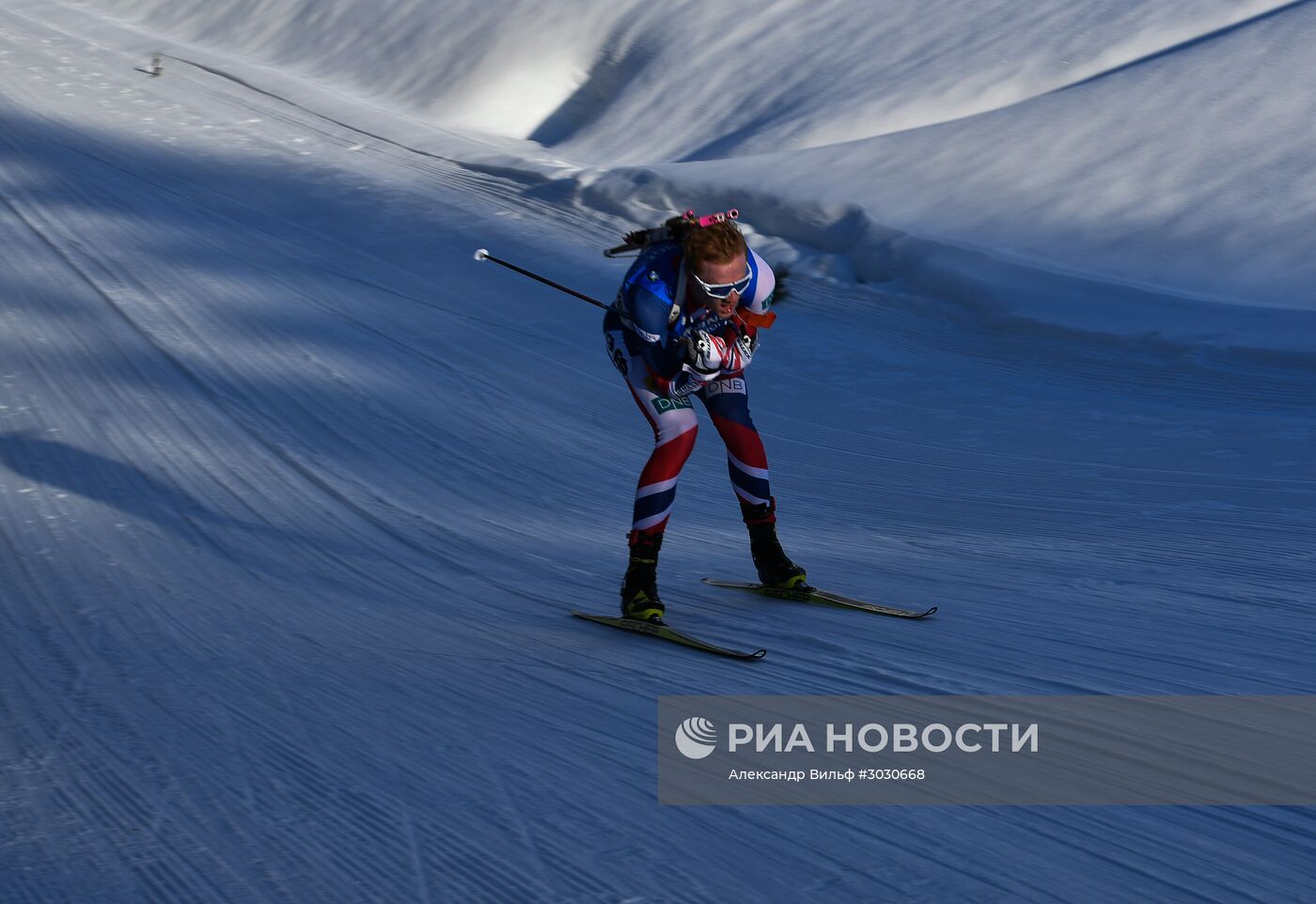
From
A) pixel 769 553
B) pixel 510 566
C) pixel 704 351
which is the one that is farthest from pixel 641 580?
pixel 510 566

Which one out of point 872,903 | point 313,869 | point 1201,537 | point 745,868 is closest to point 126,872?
point 313,869

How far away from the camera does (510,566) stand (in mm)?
5070

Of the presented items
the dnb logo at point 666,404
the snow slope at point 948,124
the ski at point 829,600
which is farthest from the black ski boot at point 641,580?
the snow slope at point 948,124

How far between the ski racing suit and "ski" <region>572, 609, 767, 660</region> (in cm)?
29

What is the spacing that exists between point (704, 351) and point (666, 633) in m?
0.89

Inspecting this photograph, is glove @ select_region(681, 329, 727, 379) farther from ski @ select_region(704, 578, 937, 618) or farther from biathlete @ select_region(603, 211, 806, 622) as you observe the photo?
ski @ select_region(704, 578, 937, 618)

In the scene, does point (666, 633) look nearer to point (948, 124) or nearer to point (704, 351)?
point (704, 351)

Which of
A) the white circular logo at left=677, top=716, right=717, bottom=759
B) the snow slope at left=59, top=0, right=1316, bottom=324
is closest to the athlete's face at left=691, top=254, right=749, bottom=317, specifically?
the white circular logo at left=677, top=716, right=717, bottom=759

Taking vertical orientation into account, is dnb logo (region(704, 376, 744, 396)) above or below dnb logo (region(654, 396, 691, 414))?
above

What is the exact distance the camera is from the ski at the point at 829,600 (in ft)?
13.9

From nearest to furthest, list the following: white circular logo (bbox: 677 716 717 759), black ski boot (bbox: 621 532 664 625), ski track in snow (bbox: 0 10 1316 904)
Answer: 1. ski track in snow (bbox: 0 10 1316 904)
2. white circular logo (bbox: 677 716 717 759)
3. black ski boot (bbox: 621 532 664 625)

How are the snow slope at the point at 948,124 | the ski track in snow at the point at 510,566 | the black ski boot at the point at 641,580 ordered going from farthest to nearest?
the snow slope at the point at 948,124
the black ski boot at the point at 641,580
the ski track in snow at the point at 510,566

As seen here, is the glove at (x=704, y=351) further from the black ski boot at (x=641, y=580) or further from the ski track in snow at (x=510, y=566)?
the ski track in snow at (x=510, y=566)

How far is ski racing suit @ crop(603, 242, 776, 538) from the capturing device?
4.03 m
